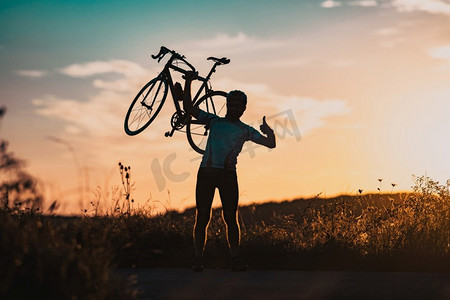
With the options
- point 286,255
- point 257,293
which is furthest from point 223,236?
point 257,293

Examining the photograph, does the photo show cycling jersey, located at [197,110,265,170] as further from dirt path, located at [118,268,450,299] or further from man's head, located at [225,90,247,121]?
dirt path, located at [118,268,450,299]

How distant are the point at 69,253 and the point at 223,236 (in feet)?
18.4

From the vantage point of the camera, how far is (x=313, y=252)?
34.2 feet

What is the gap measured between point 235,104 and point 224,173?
1010 millimetres

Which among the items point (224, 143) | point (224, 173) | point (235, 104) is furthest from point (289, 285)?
point (235, 104)

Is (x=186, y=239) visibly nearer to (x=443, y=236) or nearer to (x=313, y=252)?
(x=313, y=252)

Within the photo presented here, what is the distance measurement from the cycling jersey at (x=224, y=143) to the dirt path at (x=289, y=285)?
60.9 inches

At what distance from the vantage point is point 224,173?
9.51 m

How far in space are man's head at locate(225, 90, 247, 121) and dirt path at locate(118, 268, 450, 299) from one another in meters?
2.25

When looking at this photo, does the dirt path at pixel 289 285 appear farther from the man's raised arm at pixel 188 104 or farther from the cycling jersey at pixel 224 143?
the man's raised arm at pixel 188 104

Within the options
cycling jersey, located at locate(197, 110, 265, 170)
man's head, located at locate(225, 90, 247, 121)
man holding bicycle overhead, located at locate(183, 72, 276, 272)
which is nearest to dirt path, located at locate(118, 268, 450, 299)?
man holding bicycle overhead, located at locate(183, 72, 276, 272)

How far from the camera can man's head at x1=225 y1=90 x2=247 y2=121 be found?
31.6ft

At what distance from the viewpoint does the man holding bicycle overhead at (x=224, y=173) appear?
949 cm

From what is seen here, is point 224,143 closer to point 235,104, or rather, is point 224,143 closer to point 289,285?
point 235,104
